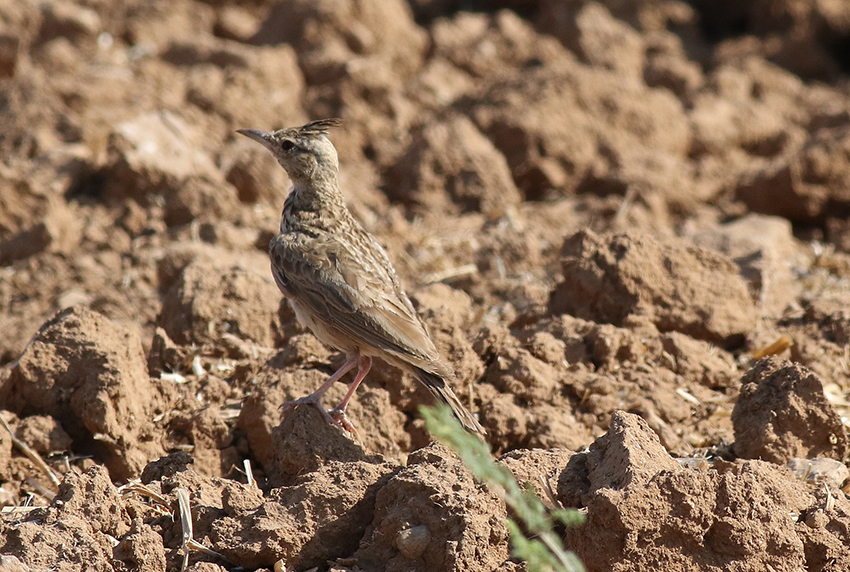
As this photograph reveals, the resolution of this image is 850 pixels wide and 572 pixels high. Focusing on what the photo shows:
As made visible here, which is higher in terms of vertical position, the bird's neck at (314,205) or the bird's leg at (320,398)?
the bird's neck at (314,205)

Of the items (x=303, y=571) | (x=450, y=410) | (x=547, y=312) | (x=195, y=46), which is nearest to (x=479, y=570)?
(x=303, y=571)

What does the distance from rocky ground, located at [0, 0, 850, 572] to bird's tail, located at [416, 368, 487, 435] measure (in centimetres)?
36

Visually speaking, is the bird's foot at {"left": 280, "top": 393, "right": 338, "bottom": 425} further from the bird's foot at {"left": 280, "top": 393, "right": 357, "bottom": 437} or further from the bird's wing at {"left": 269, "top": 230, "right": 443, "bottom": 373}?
the bird's wing at {"left": 269, "top": 230, "right": 443, "bottom": 373}

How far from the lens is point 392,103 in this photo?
10.3 meters

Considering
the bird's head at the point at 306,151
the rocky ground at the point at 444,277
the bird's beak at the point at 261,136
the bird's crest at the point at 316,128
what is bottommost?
Answer: the rocky ground at the point at 444,277

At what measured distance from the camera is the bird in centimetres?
491

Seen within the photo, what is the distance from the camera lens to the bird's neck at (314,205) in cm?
588

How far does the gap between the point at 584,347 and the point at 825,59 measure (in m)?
7.77

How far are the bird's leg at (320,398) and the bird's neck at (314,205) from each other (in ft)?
3.18

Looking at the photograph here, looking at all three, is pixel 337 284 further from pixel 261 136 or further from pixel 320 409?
pixel 261 136

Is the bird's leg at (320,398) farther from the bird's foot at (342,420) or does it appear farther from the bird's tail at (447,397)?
the bird's tail at (447,397)

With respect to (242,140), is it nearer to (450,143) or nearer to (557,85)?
(450,143)

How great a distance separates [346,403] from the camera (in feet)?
16.5

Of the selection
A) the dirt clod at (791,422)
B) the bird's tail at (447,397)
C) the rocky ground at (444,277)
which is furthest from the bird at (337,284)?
the dirt clod at (791,422)
